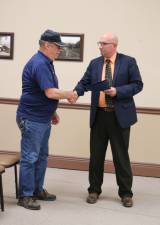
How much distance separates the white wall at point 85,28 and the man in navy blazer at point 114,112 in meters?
1.19

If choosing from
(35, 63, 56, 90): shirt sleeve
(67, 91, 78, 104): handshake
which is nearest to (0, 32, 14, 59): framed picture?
(67, 91, 78, 104): handshake

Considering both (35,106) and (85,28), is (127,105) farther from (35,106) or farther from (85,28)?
(85,28)

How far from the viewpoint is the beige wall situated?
187 inches

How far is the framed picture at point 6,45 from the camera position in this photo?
498 cm

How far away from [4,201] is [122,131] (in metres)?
1.16

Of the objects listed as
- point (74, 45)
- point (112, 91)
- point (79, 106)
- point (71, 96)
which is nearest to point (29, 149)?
point (71, 96)

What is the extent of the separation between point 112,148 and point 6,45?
2109 millimetres

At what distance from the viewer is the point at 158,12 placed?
183 inches

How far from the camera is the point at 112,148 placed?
363 cm

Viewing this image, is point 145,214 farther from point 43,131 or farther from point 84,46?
point 84,46

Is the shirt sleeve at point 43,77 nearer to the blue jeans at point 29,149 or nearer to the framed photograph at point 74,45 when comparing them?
the blue jeans at point 29,149

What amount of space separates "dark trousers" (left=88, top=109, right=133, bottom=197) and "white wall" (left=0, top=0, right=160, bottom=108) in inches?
49.8

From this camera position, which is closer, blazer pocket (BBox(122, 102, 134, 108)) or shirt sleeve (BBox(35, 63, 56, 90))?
shirt sleeve (BBox(35, 63, 56, 90))

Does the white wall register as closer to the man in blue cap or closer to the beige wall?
the beige wall
